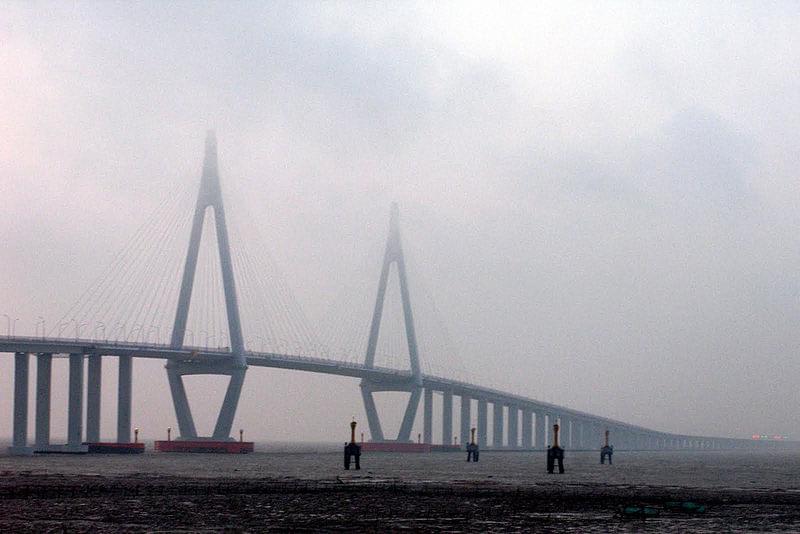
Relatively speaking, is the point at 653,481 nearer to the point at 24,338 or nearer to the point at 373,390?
the point at 24,338

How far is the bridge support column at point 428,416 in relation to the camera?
18107cm

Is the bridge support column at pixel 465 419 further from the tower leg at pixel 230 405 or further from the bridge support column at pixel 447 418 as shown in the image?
the tower leg at pixel 230 405

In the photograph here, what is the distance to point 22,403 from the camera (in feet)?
377

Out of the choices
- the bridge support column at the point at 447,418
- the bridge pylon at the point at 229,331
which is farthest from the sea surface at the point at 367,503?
the bridge support column at the point at 447,418

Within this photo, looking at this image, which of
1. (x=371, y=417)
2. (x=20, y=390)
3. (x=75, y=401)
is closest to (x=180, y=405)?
(x=75, y=401)

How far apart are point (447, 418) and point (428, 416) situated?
369 inches

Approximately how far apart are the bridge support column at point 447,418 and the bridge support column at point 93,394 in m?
76.2

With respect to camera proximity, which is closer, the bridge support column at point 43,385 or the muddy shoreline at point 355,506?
the muddy shoreline at point 355,506

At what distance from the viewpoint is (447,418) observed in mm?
191375

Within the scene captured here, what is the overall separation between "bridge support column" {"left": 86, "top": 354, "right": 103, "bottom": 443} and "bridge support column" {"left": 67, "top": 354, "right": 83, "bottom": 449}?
1.03m

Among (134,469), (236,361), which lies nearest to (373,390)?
(236,361)

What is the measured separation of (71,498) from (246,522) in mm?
12340

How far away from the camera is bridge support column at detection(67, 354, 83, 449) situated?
119 meters

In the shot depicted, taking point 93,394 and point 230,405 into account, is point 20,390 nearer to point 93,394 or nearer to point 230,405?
point 93,394
